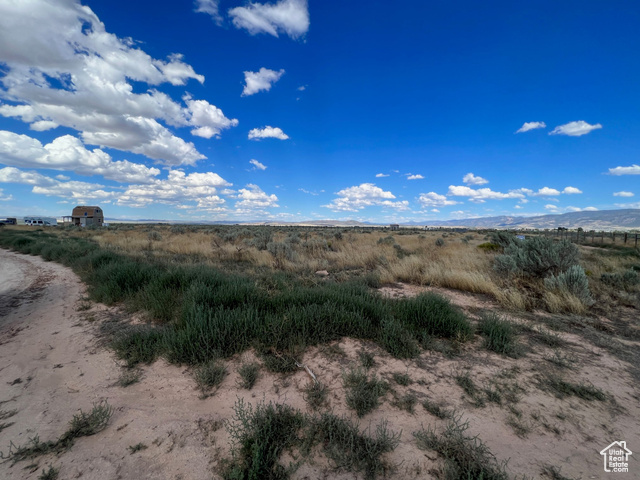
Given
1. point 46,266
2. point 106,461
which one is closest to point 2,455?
point 106,461

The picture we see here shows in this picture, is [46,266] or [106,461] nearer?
[106,461]

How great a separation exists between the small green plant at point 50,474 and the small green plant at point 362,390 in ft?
7.78

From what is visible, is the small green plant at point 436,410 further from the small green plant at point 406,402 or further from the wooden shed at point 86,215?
the wooden shed at point 86,215

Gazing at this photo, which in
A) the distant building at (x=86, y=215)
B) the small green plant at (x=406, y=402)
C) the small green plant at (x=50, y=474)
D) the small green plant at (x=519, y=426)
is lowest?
the small green plant at (x=50, y=474)

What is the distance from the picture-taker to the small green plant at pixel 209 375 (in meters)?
2.88

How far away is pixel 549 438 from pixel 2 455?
460 cm

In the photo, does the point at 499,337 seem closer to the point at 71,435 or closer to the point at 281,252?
the point at 71,435

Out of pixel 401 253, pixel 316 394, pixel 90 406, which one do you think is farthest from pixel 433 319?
pixel 401 253

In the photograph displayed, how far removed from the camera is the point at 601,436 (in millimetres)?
2271

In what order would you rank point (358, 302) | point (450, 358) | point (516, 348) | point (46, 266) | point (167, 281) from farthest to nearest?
point (46, 266) → point (167, 281) → point (358, 302) → point (516, 348) → point (450, 358)

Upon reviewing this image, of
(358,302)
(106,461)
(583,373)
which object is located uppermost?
(358,302)

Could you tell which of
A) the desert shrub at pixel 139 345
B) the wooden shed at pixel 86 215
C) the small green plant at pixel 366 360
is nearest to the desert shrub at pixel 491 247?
the small green plant at pixel 366 360

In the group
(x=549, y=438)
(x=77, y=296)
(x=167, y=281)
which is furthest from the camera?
(x=77, y=296)

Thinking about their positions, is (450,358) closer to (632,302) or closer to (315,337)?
(315,337)
